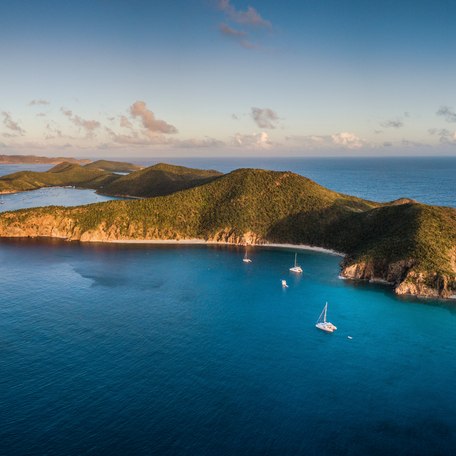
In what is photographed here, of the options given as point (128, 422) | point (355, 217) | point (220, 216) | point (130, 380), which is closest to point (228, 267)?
point (220, 216)

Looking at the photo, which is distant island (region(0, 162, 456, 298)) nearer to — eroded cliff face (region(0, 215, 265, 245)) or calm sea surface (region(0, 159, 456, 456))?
eroded cliff face (region(0, 215, 265, 245))

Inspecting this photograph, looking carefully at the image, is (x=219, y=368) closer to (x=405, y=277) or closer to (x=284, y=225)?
(x=405, y=277)

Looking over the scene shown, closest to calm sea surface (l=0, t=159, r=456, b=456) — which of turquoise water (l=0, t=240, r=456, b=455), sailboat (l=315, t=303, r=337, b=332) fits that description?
turquoise water (l=0, t=240, r=456, b=455)

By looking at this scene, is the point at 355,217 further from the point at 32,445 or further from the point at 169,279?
the point at 32,445

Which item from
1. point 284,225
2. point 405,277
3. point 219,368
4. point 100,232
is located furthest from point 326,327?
point 100,232

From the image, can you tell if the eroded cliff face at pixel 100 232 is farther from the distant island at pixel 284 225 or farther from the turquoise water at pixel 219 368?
the turquoise water at pixel 219 368

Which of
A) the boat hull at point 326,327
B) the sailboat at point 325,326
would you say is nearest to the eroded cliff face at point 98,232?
the sailboat at point 325,326
